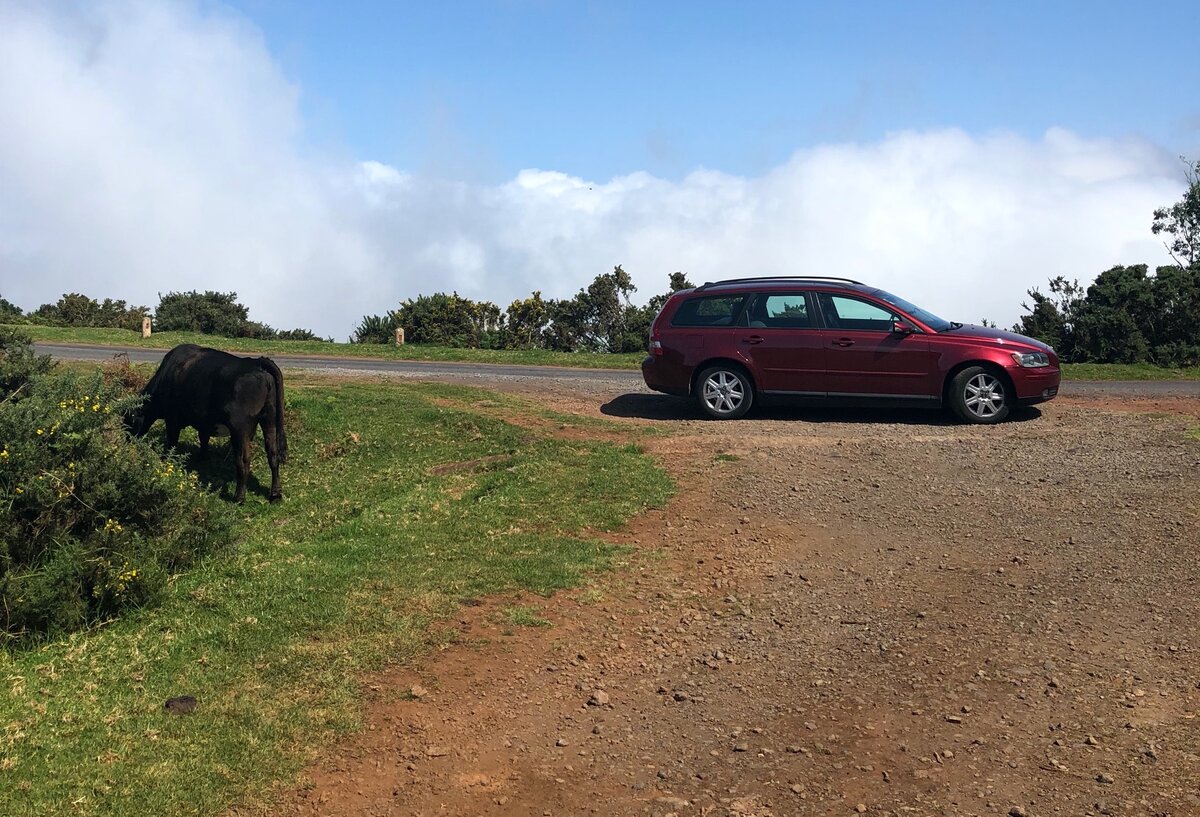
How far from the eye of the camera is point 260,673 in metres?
6.12

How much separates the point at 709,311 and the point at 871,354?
2.26 meters

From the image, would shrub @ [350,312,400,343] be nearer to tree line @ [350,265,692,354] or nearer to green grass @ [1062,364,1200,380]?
tree line @ [350,265,692,354]

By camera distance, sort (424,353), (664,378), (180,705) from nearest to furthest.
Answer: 1. (180,705)
2. (664,378)
3. (424,353)

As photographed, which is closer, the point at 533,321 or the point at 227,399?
the point at 227,399

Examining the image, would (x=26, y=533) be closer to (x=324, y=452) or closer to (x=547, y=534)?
(x=547, y=534)

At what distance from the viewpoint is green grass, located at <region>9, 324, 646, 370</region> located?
83.4 feet

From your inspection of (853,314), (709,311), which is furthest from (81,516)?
(853,314)

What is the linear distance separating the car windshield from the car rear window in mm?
1873

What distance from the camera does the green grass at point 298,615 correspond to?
5.08 meters

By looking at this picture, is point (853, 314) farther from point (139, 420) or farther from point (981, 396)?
point (139, 420)

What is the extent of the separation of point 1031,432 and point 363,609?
29.7 ft

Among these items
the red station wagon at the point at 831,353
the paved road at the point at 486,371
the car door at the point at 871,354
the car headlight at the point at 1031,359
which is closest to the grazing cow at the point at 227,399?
the red station wagon at the point at 831,353

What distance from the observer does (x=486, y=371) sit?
2248 cm

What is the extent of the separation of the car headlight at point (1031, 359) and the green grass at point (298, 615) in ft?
17.2
